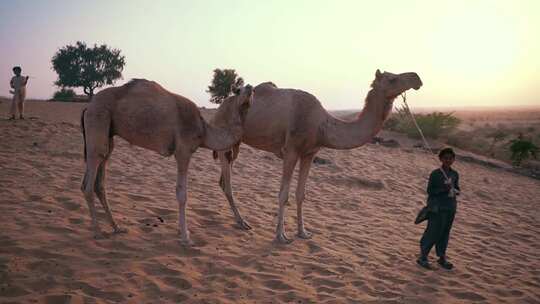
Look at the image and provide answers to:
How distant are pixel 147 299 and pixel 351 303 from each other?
7.02 feet

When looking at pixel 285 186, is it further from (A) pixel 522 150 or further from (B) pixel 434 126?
(B) pixel 434 126

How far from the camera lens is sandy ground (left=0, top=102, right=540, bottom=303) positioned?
438 centimetres

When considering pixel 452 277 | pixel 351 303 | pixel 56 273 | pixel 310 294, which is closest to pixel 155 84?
pixel 56 273

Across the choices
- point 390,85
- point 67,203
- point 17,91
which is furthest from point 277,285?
point 17,91

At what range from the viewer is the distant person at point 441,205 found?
5805 millimetres

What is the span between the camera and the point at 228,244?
19.1 feet

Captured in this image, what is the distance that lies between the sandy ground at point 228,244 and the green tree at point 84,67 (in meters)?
40.4

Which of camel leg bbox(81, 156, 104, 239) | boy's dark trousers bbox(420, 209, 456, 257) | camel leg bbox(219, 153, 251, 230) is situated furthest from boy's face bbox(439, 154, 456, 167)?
camel leg bbox(81, 156, 104, 239)

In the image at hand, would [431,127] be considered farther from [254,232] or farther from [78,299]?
[78,299]

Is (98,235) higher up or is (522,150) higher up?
(522,150)

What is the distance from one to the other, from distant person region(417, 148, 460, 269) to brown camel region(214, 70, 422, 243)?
1.12 m

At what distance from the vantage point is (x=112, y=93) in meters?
5.42

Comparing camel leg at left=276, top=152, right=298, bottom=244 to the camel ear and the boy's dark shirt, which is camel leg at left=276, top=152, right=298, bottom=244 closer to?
the camel ear

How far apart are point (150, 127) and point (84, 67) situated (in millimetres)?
48571
